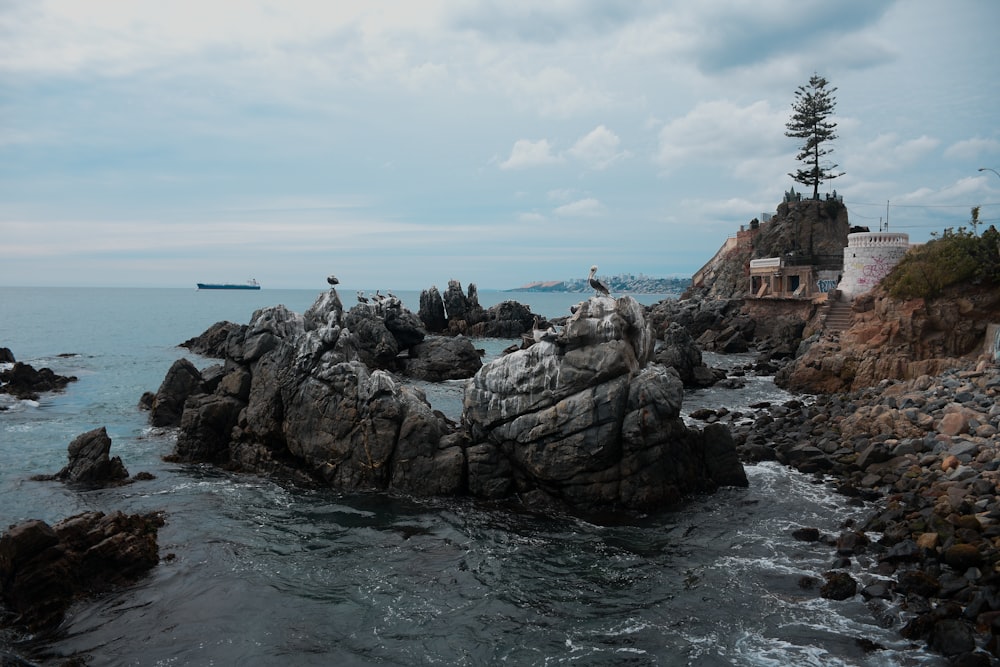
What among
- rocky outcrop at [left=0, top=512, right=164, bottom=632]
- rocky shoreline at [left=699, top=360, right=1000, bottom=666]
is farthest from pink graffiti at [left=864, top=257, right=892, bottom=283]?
rocky outcrop at [left=0, top=512, right=164, bottom=632]

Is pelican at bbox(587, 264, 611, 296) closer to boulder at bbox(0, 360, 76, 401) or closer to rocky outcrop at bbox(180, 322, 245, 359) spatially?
boulder at bbox(0, 360, 76, 401)

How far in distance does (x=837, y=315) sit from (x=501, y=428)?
35715 mm

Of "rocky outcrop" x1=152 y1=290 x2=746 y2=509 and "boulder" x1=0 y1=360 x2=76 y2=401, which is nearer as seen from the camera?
"rocky outcrop" x1=152 y1=290 x2=746 y2=509

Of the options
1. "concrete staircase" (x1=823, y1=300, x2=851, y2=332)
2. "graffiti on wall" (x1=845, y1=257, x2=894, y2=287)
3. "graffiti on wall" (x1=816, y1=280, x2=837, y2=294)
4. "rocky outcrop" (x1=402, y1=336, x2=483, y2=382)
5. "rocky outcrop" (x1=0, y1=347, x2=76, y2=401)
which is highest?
"graffiti on wall" (x1=845, y1=257, x2=894, y2=287)

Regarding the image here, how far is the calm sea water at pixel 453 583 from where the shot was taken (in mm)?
13875

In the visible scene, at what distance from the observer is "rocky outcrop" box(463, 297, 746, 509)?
20922 mm

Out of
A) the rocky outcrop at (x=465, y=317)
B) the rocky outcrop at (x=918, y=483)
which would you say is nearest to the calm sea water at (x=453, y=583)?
the rocky outcrop at (x=918, y=483)

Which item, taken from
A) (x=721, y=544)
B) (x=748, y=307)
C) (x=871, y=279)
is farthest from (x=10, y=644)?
(x=748, y=307)

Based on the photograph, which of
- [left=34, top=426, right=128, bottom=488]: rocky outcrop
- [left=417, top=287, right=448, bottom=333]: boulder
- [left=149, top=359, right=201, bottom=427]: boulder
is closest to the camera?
[left=34, top=426, right=128, bottom=488]: rocky outcrop

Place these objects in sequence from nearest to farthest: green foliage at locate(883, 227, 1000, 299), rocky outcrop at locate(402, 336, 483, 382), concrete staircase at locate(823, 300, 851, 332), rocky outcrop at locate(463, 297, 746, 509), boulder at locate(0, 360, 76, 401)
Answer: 1. rocky outcrop at locate(463, 297, 746, 509)
2. green foliage at locate(883, 227, 1000, 299)
3. boulder at locate(0, 360, 76, 401)
4. concrete staircase at locate(823, 300, 851, 332)
5. rocky outcrop at locate(402, 336, 483, 382)

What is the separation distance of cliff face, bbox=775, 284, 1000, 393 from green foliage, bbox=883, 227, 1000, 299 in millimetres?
501

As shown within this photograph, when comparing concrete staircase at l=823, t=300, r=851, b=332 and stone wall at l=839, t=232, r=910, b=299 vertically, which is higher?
stone wall at l=839, t=232, r=910, b=299

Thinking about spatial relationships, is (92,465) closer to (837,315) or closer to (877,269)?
(837,315)

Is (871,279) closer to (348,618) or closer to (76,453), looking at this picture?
(348,618)
